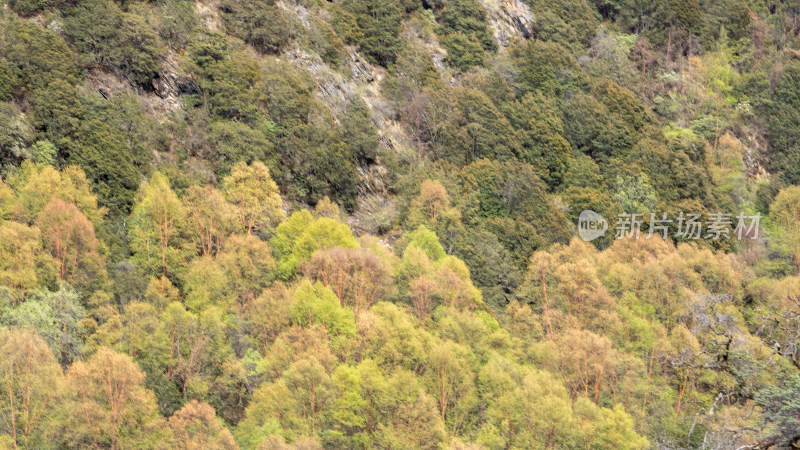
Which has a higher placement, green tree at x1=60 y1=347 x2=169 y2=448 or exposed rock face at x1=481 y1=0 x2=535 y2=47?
exposed rock face at x1=481 y1=0 x2=535 y2=47

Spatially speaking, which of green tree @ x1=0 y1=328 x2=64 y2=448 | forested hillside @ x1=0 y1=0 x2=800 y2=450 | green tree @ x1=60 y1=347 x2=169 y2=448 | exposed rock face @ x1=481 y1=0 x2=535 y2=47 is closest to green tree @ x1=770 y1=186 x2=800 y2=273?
forested hillside @ x1=0 y1=0 x2=800 y2=450

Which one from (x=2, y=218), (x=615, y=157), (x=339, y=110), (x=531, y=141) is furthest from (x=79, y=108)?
(x=615, y=157)

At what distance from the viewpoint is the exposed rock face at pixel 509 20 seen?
126750mm

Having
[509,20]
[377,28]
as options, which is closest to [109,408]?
[377,28]

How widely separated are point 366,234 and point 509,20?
60.7 meters

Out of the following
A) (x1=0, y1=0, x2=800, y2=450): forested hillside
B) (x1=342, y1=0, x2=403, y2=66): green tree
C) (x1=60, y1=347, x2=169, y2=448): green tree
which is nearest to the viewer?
(x1=60, y1=347, x2=169, y2=448): green tree

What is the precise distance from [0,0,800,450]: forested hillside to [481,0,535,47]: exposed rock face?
450 millimetres

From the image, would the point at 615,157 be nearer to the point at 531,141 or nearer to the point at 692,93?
the point at 531,141

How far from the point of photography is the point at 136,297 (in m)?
66.2

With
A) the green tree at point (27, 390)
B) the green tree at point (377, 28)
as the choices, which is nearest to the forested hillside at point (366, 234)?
the green tree at point (27, 390)

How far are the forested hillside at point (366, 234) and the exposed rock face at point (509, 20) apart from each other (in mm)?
450

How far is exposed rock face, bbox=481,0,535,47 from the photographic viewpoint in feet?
416

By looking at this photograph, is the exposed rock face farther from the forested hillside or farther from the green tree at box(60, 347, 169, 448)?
the green tree at box(60, 347, 169, 448)

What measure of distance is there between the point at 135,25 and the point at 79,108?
48.5 feet
